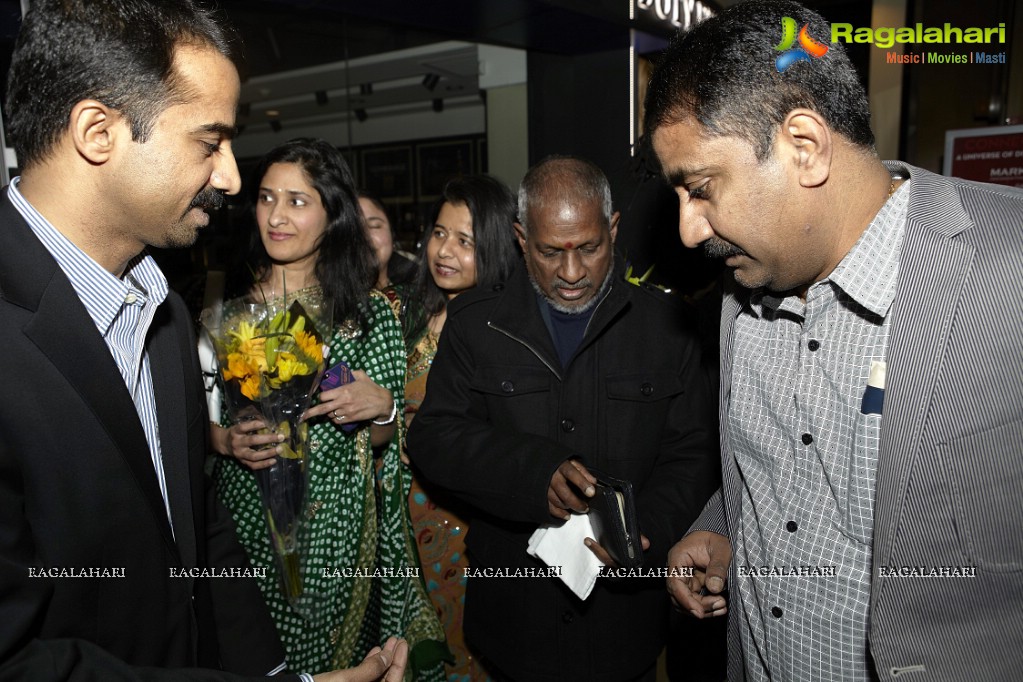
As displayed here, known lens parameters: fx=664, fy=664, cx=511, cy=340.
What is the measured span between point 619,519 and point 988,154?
412cm

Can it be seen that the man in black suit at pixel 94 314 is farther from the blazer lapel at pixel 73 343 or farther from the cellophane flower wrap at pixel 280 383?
the cellophane flower wrap at pixel 280 383

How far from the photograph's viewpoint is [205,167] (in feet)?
4.12

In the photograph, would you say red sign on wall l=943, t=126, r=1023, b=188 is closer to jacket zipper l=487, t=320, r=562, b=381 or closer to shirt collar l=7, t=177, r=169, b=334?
jacket zipper l=487, t=320, r=562, b=381

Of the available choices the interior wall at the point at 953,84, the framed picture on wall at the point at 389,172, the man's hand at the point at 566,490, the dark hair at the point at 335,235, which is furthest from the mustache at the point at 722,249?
the framed picture on wall at the point at 389,172

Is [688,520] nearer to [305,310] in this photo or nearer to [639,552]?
[639,552]

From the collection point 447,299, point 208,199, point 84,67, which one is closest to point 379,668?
point 208,199

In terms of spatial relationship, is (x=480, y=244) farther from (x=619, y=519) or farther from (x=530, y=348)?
(x=619, y=519)

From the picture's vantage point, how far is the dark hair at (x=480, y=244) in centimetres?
291

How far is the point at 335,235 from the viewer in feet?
8.61

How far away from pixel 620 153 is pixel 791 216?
349 centimetres

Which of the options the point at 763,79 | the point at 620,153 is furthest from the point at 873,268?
the point at 620,153

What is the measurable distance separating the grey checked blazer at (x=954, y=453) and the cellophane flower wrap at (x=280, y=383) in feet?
4.95

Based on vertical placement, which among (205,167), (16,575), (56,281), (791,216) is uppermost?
(205,167)

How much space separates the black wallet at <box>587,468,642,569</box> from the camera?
162 cm
